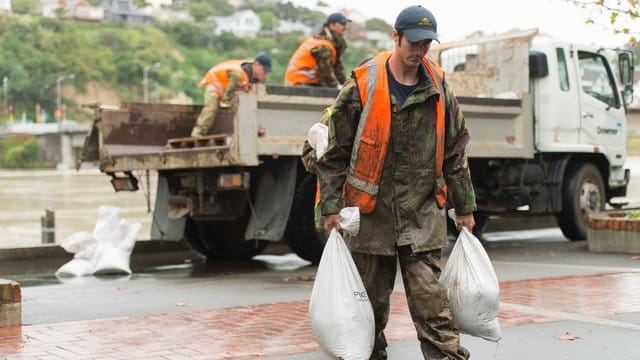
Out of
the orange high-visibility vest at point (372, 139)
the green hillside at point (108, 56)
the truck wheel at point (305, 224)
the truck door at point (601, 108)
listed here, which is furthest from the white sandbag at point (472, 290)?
the green hillside at point (108, 56)

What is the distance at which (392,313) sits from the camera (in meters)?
6.73

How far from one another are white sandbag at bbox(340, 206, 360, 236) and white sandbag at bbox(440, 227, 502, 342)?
50cm

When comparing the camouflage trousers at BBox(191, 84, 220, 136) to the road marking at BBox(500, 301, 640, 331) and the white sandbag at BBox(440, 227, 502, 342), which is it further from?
the white sandbag at BBox(440, 227, 502, 342)

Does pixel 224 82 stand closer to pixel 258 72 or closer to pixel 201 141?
pixel 258 72

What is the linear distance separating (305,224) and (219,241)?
5.80 ft

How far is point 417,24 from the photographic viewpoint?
4.34 meters

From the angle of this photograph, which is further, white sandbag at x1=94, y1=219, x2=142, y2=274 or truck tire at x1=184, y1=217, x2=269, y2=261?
truck tire at x1=184, y1=217, x2=269, y2=261

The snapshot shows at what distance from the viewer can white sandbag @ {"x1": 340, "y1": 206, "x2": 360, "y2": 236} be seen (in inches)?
173

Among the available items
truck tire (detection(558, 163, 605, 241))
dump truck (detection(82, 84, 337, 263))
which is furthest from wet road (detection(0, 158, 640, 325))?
dump truck (detection(82, 84, 337, 263))

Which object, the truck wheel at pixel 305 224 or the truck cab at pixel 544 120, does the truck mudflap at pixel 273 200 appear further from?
the truck cab at pixel 544 120

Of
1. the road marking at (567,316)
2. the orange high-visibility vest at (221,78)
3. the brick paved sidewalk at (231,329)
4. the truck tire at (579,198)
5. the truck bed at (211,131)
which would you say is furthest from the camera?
the truck tire at (579,198)

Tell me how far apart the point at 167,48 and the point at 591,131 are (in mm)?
171329

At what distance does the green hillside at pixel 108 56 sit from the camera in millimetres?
139000

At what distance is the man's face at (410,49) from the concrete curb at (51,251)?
8027 mm
